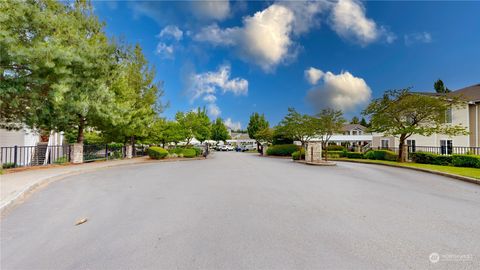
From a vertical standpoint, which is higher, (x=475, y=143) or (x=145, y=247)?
(x=475, y=143)

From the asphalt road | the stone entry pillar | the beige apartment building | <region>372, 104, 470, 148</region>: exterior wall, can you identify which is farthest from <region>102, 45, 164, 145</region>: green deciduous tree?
<region>372, 104, 470, 148</region>: exterior wall

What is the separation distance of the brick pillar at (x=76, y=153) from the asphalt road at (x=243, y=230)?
34.3 feet

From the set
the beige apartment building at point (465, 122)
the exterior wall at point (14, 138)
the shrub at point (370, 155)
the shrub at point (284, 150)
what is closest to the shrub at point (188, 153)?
the shrub at point (284, 150)

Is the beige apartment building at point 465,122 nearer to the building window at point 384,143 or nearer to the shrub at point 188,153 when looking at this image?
the building window at point 384,143

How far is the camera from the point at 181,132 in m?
29.8

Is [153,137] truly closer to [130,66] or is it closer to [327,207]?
[130,66]

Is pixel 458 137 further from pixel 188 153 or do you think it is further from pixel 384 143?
pixel 188 153

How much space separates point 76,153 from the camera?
1633 cm

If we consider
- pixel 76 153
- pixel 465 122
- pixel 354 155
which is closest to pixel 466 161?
pixel 354 155

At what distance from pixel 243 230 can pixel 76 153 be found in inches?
641

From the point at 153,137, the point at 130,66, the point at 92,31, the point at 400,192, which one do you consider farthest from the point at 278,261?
the point at 153,137

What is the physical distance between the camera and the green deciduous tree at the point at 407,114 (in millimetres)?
18156

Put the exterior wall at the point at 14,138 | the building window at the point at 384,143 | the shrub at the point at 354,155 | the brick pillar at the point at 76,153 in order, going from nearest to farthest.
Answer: the brick pillar at the point at 76,153
the exterior wall at the point at 14,138
the shrub at the point at 354,155
the building window at the point at 384,143

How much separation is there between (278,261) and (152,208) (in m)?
3.57
